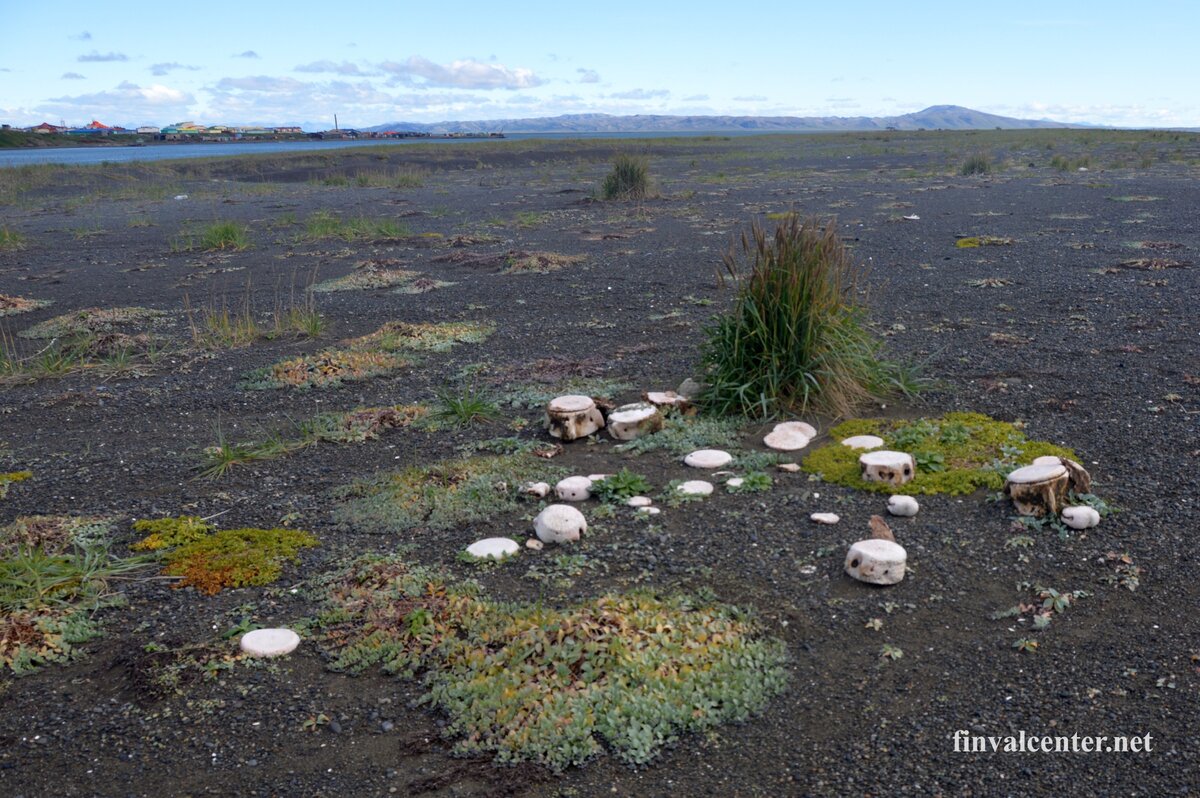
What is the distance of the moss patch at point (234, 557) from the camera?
3.99 m

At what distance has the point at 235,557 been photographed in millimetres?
4176

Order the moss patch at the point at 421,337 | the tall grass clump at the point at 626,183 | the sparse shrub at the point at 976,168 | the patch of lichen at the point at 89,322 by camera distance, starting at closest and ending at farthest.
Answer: the moss patch at the point at 421,337 < the patch of lichen at the point at 89,322 < the tall grass clump at the point at 626,183 < the sparse shrub at the point at 976,168

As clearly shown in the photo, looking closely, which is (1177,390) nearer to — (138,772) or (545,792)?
(545,792)

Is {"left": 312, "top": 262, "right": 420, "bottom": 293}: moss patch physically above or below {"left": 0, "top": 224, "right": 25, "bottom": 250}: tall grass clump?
below

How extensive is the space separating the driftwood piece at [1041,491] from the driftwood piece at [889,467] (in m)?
0.52

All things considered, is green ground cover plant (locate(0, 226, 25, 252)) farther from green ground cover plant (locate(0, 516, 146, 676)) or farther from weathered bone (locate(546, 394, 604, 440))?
weathered bone (locate(546, 394, 604, 440))

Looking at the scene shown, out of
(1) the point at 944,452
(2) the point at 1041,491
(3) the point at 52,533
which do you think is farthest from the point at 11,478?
(2) the point at 1041,491

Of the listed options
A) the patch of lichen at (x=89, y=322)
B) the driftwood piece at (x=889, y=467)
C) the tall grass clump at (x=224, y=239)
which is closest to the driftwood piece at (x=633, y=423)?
the driftwood piece at (x=889, y=467)

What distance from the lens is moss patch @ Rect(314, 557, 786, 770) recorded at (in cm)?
291

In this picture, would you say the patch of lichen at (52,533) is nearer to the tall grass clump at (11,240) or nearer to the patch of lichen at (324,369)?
the patch of lichen at (324,369)

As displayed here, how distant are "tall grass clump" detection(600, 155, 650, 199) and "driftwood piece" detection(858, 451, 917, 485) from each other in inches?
661

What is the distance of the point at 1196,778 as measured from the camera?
8.52 feet

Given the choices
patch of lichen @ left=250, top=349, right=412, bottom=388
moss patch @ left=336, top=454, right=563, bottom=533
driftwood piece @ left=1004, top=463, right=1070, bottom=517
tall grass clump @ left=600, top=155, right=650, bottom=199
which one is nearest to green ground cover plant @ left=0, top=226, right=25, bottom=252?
tall grass clump @ left=600, top=155, right=650, bottom=199

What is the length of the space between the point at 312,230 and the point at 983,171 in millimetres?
19723
